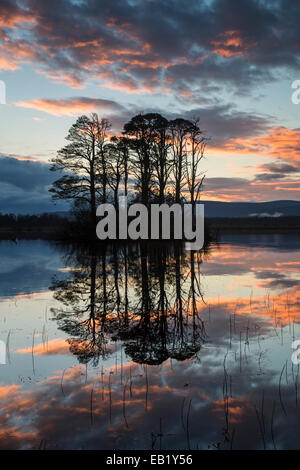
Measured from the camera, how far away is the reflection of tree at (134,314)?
643 cm

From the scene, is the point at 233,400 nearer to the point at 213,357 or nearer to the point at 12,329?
the point at 213,357

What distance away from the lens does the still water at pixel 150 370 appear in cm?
379

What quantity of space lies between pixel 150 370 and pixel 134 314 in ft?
11.4

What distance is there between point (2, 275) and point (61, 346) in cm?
1173

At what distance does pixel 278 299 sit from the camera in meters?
10.6

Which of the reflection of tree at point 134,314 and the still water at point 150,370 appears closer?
the still water at point 150,370

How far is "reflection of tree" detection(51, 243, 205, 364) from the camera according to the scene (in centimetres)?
643

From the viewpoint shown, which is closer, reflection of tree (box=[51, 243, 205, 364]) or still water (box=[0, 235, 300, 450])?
still water (box=[0, 235, 300, 450])

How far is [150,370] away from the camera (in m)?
5.41

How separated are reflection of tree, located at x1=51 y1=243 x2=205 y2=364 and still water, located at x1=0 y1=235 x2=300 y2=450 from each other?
3cm

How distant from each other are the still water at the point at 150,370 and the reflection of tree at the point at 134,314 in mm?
33

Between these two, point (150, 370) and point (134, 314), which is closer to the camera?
point (150, 370)

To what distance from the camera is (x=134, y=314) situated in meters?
8.88
